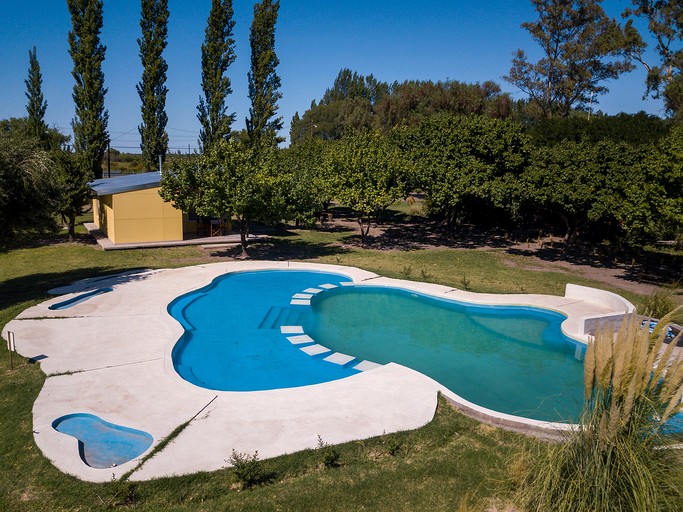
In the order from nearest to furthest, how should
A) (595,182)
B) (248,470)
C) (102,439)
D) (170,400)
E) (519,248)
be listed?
(248,470)
(102,439)
(170,400)
(595,182)
(519,248)

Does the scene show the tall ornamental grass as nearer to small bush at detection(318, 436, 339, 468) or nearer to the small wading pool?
small bush at detection(318, 436, 339, 468)

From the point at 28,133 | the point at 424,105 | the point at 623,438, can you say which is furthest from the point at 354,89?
the point at 623,438

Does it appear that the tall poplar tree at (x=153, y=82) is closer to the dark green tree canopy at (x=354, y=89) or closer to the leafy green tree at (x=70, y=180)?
the leafy green tree at (x=70, y=180)

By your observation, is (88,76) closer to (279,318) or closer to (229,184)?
(229,184)

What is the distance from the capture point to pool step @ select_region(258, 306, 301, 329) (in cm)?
1540

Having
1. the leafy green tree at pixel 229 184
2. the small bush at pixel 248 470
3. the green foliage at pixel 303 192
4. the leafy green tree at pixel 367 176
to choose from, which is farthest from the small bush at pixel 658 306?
the leafy green tree at pixel 229 184

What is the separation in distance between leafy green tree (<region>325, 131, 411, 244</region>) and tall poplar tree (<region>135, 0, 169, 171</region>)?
18072mm

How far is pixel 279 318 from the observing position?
15984mm

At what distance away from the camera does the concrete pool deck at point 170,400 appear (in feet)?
26.6

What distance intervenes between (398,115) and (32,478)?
5545 centimetres

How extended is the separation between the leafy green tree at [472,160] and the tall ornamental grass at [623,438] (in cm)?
2072

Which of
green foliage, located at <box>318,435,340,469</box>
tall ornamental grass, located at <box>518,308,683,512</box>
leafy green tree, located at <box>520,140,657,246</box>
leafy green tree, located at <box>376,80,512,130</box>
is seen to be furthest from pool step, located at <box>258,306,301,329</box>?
leafy green tree, located at <box>376,80,512,130</box>

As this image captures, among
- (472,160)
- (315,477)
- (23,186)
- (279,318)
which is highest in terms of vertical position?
(472,160)

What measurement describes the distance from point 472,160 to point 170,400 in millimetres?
21864
